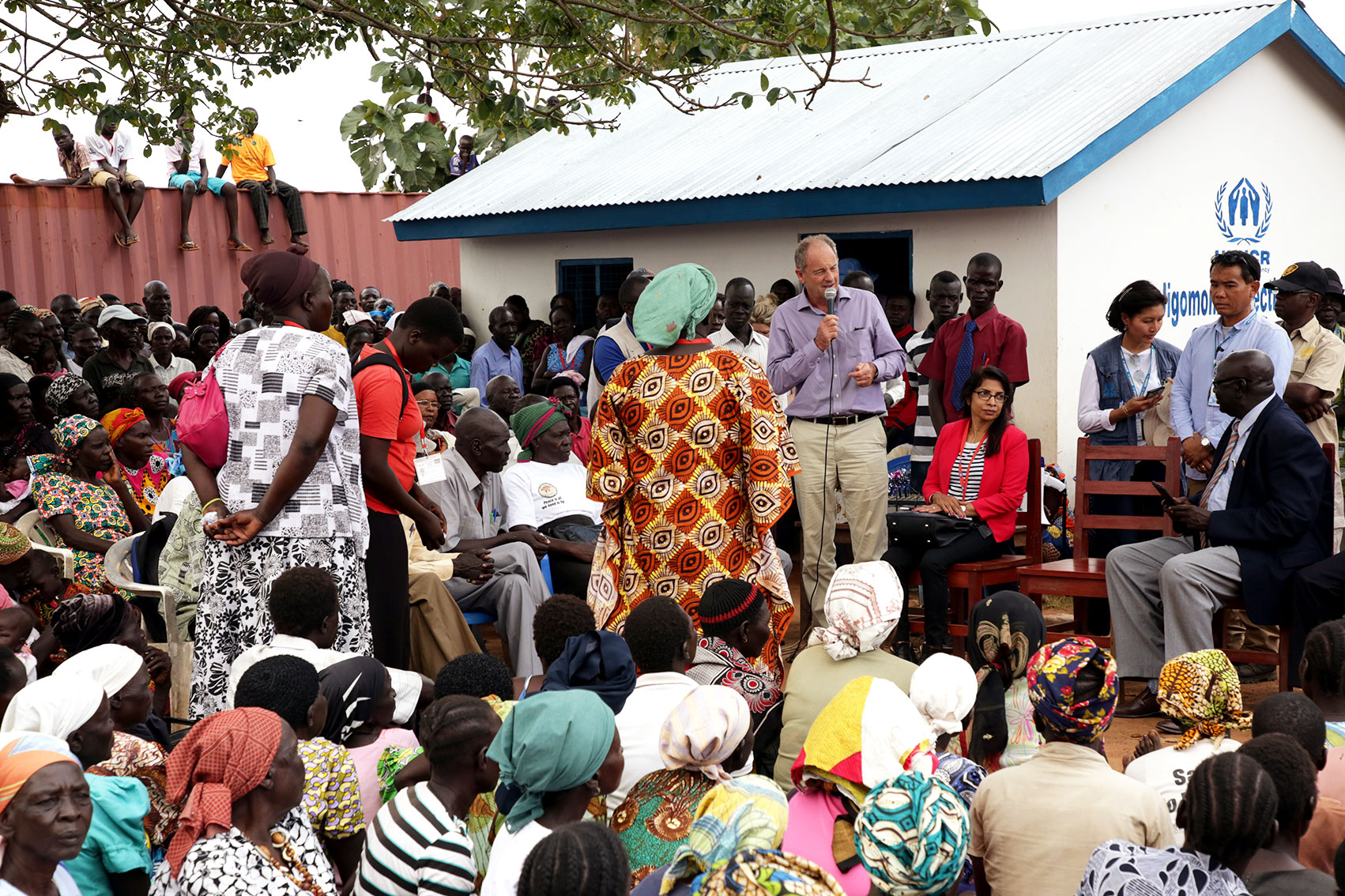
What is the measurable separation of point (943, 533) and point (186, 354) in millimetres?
6744

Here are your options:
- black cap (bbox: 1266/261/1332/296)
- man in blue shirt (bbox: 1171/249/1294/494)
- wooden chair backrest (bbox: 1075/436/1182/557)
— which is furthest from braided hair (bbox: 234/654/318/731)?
black cap (bbox: 1266/261/1332/296)

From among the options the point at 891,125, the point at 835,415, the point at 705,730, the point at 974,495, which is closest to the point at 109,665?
the point at 705,730

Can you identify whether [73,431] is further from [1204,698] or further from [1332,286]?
[1332,286]

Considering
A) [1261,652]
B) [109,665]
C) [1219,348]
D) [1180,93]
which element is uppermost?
[1180,93]

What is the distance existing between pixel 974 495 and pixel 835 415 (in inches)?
33.0

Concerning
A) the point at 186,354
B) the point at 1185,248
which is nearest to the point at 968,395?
the point at 1185,248

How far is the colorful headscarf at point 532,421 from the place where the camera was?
6.83 meters

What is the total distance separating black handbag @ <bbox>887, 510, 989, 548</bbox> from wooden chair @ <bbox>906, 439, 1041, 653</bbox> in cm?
16

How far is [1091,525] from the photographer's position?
6.82 m

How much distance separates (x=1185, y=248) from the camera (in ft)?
30.7

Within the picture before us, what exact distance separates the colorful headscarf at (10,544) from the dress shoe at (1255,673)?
5.61 m

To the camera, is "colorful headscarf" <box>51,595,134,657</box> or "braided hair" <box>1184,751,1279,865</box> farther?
"colorful headscarf" <box>51,595,134,657</box>

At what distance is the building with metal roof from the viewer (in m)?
8.61

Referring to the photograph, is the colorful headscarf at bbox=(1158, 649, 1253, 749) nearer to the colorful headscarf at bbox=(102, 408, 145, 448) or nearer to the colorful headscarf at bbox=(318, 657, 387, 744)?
the colorful headscarf at bbox=(318, 657, 387, 744)
